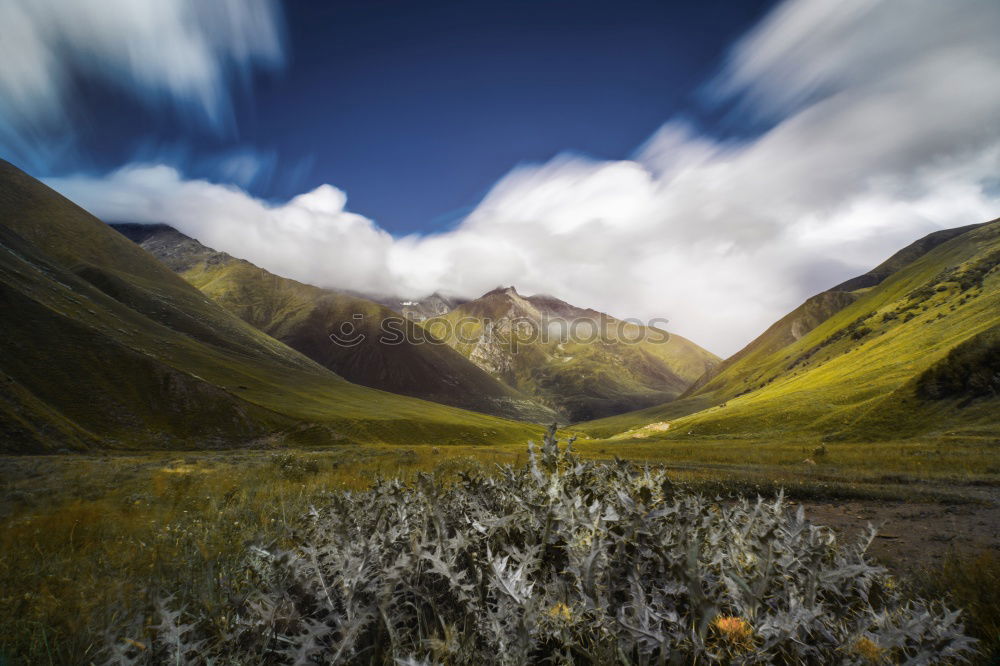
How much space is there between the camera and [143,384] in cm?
6488

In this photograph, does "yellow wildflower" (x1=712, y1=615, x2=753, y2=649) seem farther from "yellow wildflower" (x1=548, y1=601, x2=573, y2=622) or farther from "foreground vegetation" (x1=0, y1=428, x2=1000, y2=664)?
"yellow wildflower" (x1=548, y1=601, x2=573, y2=622)

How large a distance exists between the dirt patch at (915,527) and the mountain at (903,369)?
28.5 metres

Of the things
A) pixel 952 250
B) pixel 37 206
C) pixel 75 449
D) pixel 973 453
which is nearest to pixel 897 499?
pixel 973 453

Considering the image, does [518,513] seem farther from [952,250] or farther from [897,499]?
[952,250]

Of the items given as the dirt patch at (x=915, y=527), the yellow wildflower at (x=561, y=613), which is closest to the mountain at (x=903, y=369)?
the dirt patch at (x=915, y=527)

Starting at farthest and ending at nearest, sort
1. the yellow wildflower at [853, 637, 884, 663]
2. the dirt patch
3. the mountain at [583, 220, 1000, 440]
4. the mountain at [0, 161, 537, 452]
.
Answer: the mountain at [0, 161, 537, 452], the mountain at [583, 220, 1000, 440], the dirt patch, the yellow wildflower at [853, 637, 884, 663]

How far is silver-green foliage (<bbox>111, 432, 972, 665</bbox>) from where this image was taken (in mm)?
2119

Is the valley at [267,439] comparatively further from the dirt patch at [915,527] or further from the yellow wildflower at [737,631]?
the yellow wildflower at [737,631]

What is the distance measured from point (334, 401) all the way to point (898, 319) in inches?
5526

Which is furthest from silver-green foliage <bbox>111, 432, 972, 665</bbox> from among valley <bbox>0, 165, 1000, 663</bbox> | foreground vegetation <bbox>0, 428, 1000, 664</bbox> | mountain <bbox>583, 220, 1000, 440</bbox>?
mountain <bbox>583, 220, 1000, 440</bbox>

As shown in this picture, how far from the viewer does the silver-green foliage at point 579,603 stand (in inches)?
83.4

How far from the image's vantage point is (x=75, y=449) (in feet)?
136

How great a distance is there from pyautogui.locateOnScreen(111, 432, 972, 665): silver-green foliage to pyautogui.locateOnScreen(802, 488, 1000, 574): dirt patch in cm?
327

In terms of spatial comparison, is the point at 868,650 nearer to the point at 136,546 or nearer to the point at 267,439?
the point at 136,546
